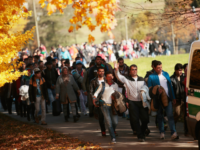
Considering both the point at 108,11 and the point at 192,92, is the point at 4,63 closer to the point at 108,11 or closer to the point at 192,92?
the point at 108,11

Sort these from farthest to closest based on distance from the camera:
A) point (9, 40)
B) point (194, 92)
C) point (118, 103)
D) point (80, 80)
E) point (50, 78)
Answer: point (50, 78), point (80, 80), point (9, 40), point (118, 103), point (194, 92)

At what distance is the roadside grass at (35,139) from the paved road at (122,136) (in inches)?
15.8

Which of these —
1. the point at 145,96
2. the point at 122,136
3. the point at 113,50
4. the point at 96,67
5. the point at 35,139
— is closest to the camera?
the point at 145,96

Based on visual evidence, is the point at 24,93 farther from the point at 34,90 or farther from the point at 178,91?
the point at 178,91

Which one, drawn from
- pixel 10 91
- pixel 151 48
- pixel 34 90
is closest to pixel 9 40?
pixel 34 90

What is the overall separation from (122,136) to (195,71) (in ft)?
10.7

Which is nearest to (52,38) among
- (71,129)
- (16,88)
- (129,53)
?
(129,53)

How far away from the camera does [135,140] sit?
8.62m

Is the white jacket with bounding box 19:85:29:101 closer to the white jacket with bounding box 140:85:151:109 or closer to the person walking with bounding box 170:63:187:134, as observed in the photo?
the white jacket with bounding box 140:85:151:109

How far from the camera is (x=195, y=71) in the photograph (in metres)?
6.62

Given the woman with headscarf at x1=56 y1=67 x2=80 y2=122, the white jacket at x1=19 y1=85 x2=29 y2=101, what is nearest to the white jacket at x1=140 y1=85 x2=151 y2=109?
the woman with headscarf at x1=56 y1=67 x2=80 y2=122

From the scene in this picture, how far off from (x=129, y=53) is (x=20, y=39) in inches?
1059

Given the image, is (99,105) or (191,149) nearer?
(191,149)

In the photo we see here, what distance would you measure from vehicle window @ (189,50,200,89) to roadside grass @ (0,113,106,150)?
268cm
